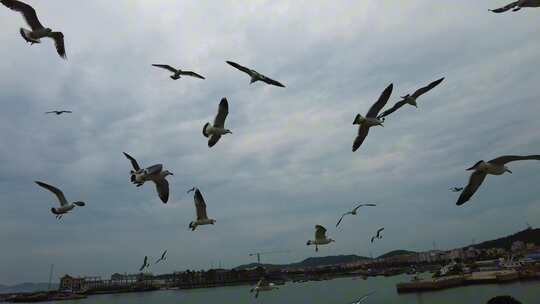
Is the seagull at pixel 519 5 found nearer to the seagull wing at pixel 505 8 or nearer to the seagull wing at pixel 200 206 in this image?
the seagull wing at pixel 505 8

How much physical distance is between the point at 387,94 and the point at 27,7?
11.3 metres

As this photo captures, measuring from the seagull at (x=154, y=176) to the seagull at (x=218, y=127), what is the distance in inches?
73.1

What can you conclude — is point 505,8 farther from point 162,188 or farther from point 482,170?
point 162,188

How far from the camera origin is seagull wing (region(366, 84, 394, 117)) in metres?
13.3

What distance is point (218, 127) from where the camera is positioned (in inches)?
585

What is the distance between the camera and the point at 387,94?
13367 millimetres

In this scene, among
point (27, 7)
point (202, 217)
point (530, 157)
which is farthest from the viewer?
point (202, 217)

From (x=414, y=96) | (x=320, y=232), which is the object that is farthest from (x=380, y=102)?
(x=320, y=232)

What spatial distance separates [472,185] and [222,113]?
8.10 metres

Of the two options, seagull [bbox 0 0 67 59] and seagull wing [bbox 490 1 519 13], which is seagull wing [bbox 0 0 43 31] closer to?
seagull [bbox 0 0 67 59]

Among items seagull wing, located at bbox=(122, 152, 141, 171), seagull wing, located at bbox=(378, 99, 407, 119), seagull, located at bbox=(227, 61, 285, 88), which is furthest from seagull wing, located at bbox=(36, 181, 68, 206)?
seagull wing, located at bbox=(378, 99, 407, 119)

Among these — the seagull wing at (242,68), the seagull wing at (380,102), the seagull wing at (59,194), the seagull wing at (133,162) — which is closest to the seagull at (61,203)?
the seagull wing at (59,194)

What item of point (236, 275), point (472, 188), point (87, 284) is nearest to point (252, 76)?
point (472, 188)

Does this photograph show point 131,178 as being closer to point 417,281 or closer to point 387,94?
point 387,94
